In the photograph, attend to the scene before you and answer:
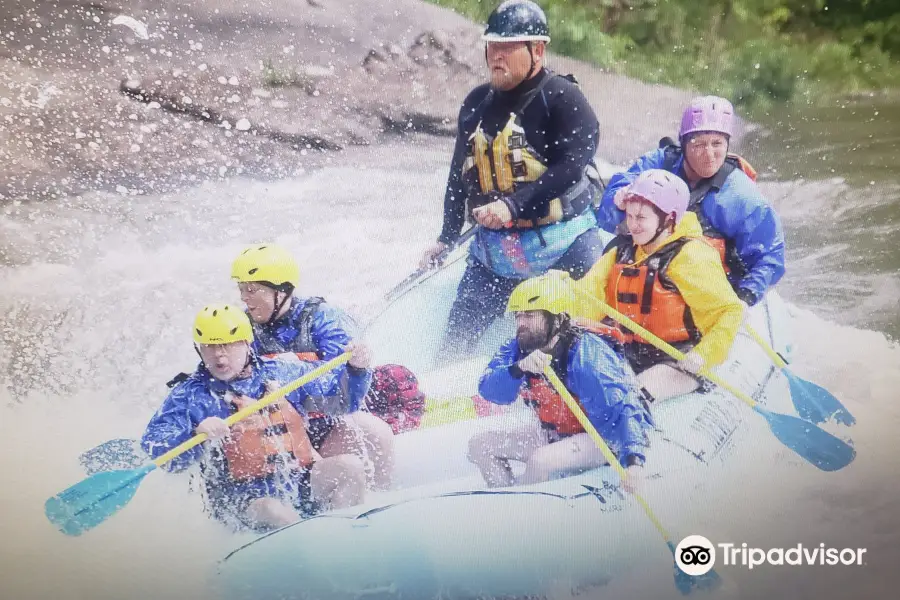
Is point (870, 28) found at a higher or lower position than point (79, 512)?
higher

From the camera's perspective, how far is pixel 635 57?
1902 mm

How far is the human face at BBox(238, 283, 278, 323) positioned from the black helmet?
2.24 ft

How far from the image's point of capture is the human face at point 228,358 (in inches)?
74.2

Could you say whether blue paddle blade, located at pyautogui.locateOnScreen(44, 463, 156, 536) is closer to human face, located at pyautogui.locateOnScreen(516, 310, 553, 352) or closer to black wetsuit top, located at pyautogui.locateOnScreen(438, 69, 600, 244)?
human face, located at pyautogui.locateOnScreen(516, 310, 553, 352)

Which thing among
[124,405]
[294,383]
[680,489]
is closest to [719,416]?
[680,489]

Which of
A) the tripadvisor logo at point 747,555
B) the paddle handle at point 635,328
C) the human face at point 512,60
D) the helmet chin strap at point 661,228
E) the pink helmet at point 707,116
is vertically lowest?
the tripadvisor logo at point 747,555

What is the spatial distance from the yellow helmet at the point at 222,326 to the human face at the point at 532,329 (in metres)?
0.56

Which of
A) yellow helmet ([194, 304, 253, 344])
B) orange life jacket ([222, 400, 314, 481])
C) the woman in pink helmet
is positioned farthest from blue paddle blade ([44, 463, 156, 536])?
the woman in pink helmet

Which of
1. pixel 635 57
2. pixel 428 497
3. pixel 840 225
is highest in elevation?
pixel 635 57

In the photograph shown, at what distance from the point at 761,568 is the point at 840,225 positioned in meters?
0.77

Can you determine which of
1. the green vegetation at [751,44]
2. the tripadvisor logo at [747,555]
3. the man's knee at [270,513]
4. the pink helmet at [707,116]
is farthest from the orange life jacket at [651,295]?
the man's knee at [270,513]

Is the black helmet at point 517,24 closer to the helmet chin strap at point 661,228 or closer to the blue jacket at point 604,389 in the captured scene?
the helmet chin strap at point 661,228

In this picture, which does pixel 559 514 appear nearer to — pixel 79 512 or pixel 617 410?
pixel 617 410

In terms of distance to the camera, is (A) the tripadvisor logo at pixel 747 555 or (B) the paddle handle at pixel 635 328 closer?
(B) the paddle handle at pixel 635 328
